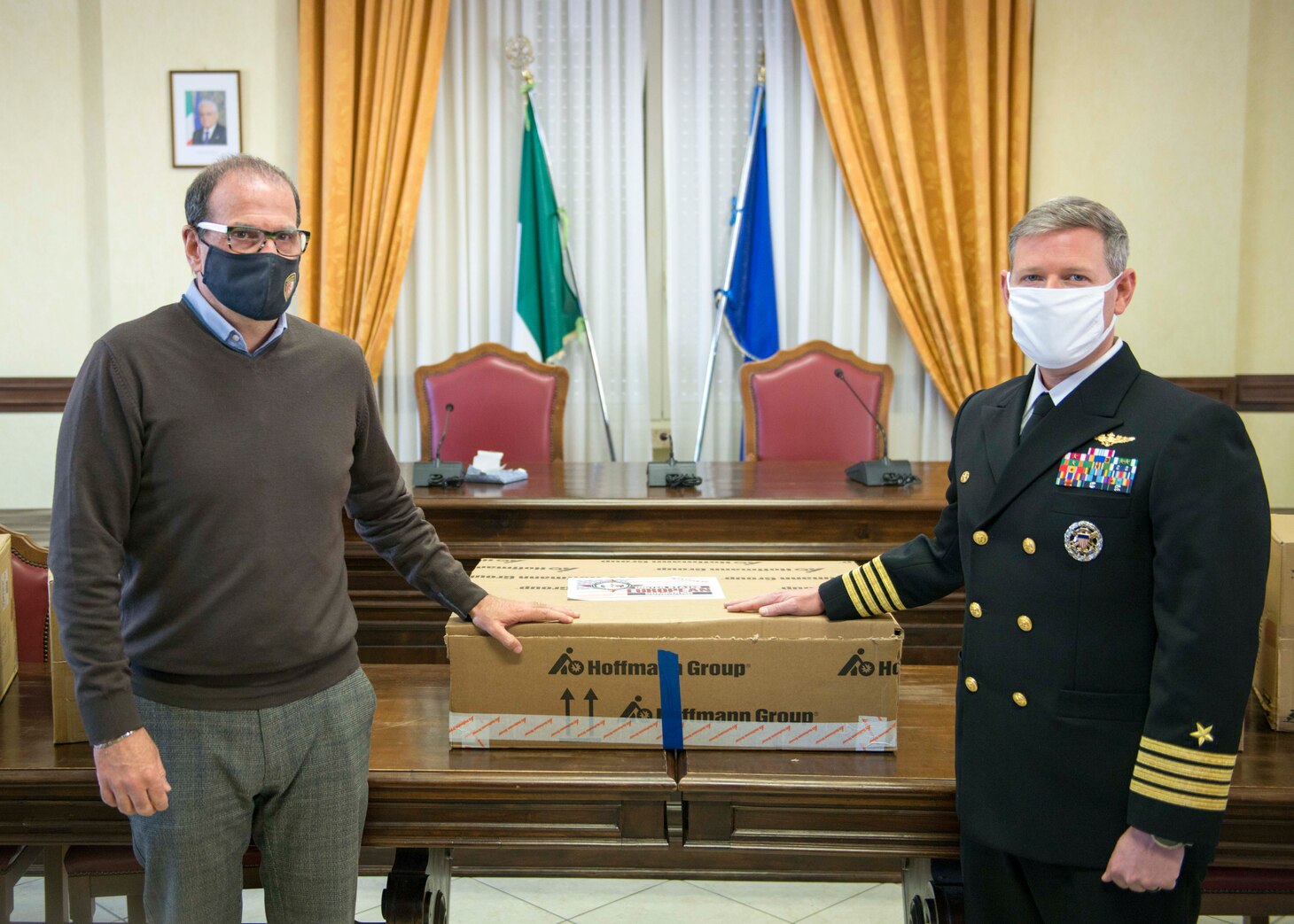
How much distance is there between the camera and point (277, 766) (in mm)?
1417

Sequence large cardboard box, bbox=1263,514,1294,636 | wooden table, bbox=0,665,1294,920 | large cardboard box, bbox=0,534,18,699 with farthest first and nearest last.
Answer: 1. large cardboard box, bbox=0,534,18,699
2. large cardboard box, bbox=1263,514,1294,636
3. wooden table, bbox=0,665,1294,920

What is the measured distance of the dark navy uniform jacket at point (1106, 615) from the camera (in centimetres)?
119

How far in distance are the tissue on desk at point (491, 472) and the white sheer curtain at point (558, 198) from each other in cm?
183

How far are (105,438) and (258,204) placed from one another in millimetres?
351

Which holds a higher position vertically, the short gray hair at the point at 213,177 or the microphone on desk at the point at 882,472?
the short gray hair at the point at 213,177

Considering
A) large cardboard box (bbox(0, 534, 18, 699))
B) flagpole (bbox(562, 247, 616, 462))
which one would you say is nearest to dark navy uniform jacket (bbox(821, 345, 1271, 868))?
large cardboard box (bbox(0, 534, 18, 699))

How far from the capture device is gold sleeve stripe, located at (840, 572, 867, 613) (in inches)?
62.4

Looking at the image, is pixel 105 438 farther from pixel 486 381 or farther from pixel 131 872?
pixel 486 381

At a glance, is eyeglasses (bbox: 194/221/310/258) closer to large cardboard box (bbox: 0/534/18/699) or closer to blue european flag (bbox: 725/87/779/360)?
large cardboard box (bbox: 0/534/18/699)

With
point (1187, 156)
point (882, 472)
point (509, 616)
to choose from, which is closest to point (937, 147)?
point (1187, 156)

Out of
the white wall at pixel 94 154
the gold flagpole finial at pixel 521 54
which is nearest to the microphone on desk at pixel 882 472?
the gold flagpole finial at pixel 521 54

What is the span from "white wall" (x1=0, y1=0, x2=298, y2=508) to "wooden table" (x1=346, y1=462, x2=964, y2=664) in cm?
271

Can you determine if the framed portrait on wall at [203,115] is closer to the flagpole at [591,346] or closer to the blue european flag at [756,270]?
the flagpole at [591,346]

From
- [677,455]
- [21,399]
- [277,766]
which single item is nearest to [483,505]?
[277,766]
